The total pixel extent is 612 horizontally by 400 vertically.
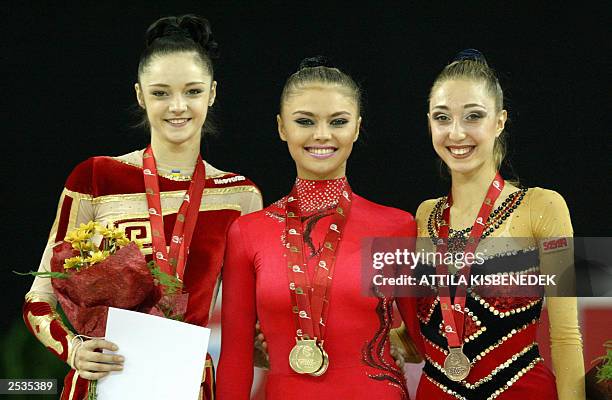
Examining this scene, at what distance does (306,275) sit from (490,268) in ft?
1.88

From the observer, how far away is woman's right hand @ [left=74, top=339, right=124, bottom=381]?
9.23 feet

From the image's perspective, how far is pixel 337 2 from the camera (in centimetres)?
404

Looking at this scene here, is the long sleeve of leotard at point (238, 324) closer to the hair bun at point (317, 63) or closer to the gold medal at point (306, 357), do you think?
the gold medal at point (306, 357)

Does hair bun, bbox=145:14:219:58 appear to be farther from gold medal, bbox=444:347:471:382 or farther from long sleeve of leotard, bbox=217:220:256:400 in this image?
gold medal, bbox=444:347:471:382

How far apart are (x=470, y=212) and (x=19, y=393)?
201 cm

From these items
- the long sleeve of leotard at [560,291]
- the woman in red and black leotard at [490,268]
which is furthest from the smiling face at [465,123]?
the long sleeve of leotard at [560,291]

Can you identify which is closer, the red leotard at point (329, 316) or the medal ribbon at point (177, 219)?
the red leotard at point (329, 316)

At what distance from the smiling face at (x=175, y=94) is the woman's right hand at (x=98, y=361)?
31.9 inches

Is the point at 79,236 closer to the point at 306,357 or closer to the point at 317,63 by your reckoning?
the point at 306,357

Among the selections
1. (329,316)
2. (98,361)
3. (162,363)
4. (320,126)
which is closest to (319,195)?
(320,126)

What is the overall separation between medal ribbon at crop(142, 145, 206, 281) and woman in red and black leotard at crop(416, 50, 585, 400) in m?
0.77

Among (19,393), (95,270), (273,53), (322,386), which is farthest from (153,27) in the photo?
(19,393)

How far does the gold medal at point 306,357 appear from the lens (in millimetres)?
2939

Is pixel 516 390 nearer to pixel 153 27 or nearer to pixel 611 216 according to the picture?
pixel 611 216
